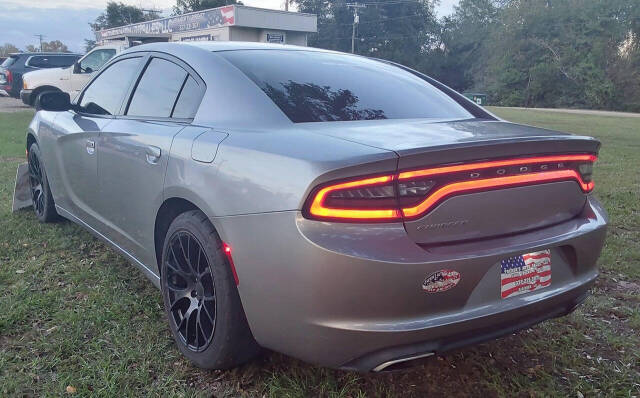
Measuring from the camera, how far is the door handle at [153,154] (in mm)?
2670

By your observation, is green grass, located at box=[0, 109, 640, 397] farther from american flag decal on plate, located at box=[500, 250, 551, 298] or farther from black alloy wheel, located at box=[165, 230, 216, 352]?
american flag decal on plate, located at box=[500, 250, 551, 298]

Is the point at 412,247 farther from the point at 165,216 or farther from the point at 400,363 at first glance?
the point at 165,216

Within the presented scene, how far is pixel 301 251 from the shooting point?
1.86m

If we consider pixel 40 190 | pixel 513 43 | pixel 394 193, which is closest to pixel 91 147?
pixel 40 190

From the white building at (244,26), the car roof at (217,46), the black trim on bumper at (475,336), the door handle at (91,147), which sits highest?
the white building at (244,26)

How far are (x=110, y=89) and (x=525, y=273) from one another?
2.93 m

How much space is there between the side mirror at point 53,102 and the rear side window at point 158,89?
0.91 m

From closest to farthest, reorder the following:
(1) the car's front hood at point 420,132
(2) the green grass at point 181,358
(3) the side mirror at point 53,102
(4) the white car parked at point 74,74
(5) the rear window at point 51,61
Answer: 1. (1) the car's front hood at point 420,132
2. (2) the green grass at point 181,358
3. (3) the side mirror at point 53,102
4. (4) the white car parked at point 74,74
5. (5) the rear window at point 51,61

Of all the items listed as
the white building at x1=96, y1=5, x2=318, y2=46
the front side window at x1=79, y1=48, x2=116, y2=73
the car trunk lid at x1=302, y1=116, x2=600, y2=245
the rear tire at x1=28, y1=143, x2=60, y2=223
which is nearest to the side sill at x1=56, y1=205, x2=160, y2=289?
the rear tire at x1=28, y1=143, x2=60, y2=223

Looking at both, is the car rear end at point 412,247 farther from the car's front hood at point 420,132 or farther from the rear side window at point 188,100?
the rear side window at point 188,100

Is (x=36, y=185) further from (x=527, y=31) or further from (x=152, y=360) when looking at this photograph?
(x=527, y=31)

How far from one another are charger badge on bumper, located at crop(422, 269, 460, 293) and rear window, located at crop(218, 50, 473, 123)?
2.95 feet

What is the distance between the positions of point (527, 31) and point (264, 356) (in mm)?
56820

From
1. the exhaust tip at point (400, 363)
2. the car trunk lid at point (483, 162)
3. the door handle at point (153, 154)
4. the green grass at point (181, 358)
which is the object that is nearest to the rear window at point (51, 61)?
the green grass at point (181, 358)
